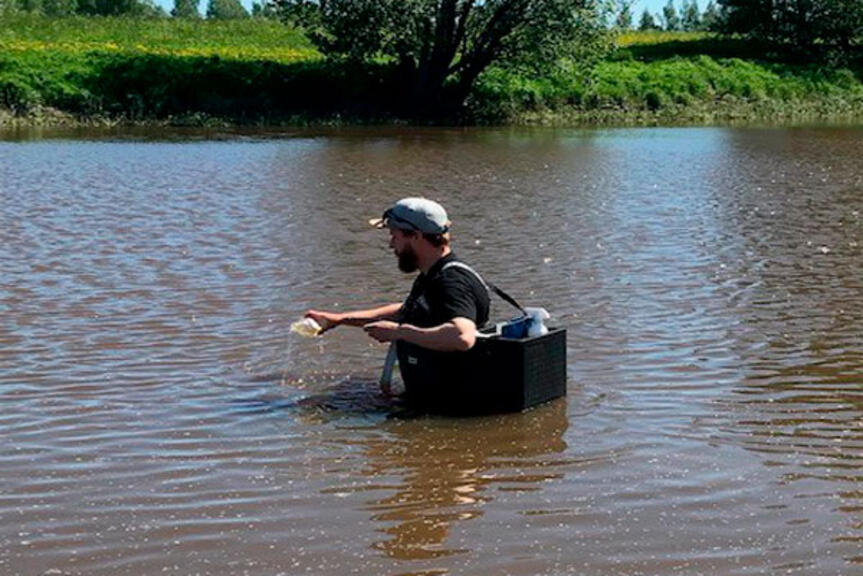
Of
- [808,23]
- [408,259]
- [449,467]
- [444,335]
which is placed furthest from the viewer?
[808,23]

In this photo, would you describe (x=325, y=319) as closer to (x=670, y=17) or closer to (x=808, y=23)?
(x=808, y=23)

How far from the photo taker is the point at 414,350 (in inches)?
314

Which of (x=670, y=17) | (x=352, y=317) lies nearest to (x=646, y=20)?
(x=670, y=17)

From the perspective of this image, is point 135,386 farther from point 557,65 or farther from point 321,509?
point 557,65

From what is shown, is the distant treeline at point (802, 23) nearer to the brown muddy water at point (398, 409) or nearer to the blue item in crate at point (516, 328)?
the brown muddy water at point (398, 409)

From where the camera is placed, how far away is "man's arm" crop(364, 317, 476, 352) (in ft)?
25.1

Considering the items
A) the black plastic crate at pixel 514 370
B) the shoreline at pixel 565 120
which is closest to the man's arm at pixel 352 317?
the black plastic crate at pixel 514 370

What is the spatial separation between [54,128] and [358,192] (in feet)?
62.8

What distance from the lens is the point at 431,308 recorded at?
7887 mm

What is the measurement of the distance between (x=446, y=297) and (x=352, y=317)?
0.82m

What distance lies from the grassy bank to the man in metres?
32.4

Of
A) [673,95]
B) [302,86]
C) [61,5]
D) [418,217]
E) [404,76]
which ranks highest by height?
[61,5]

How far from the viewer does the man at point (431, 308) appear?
7723 millimetres

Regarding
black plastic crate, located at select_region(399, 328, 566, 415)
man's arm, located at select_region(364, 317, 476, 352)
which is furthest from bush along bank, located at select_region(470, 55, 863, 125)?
man's arm, located at select_region(364, 317, 476, 352)
